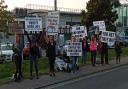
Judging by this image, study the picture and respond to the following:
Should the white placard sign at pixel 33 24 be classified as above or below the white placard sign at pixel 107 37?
above

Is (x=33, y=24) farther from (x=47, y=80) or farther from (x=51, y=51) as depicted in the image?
(x=47, y=80)

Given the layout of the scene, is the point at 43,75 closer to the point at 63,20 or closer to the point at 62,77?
the point at 62,77

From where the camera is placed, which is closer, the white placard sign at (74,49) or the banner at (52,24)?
the white placard sign at (74,49)

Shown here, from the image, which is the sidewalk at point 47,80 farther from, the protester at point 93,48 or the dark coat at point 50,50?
the protester at point 93,48

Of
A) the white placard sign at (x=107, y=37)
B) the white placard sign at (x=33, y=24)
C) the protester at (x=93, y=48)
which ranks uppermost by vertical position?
the white placard sign at (x=33, y=24)

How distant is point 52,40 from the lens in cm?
1967

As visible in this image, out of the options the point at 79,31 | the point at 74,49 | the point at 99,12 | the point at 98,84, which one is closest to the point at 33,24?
the point at 74,49

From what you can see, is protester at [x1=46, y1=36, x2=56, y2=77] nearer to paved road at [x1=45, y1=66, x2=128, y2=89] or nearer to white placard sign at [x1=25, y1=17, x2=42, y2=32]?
white placard sign at [x1=25, y1=17, x2=42, y2=32]

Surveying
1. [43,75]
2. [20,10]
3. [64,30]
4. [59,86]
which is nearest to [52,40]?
[43,75]

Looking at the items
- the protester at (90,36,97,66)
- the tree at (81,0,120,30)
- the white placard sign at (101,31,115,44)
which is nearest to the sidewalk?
the protester at (90,36,97,66)

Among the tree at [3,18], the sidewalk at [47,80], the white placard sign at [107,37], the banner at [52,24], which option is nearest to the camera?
the sidewalk at [47,80]

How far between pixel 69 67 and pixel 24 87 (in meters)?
5.45

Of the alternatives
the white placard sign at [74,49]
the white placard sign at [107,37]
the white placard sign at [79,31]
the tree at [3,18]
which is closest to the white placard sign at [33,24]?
the white placard sign at [74,49]

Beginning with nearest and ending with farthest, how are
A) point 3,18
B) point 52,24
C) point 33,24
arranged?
point 33,24
point 52,24
point 3,18
